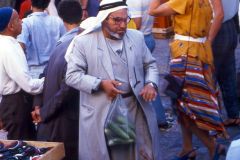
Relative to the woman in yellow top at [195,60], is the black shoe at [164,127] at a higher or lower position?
lower

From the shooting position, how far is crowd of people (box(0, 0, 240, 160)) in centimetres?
A: 464

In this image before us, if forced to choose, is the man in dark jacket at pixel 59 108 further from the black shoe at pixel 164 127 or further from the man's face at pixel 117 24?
the black shoe at pixel 164 127

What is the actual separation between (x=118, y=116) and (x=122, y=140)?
0.17 m

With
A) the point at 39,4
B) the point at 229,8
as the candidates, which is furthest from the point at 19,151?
the point at 229,8

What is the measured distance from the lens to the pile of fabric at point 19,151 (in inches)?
178

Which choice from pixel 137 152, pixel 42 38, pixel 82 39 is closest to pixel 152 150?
pixel 137 152

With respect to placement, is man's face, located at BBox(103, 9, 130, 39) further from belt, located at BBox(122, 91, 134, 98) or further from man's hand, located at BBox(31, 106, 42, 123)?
man's hand, located at BBox(31, 106, 42, 123)

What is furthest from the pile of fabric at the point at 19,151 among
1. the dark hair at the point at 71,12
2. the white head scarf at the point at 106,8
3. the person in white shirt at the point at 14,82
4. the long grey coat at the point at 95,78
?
the dark hair at the point at 71,12

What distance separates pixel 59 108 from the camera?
5.04 m

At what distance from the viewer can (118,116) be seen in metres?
4.63

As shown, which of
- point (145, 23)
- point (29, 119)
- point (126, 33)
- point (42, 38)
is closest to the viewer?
point (126, 33)

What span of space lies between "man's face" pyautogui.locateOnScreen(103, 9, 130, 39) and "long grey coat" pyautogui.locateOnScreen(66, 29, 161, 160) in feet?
0.29

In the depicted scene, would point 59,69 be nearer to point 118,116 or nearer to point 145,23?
point 118,116

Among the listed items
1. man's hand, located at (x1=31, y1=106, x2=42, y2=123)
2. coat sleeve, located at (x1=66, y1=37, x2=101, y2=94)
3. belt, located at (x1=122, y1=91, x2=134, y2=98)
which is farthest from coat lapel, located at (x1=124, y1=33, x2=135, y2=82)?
man's hand, located at (x1=31, y1=106, x2=42, y2=123)
